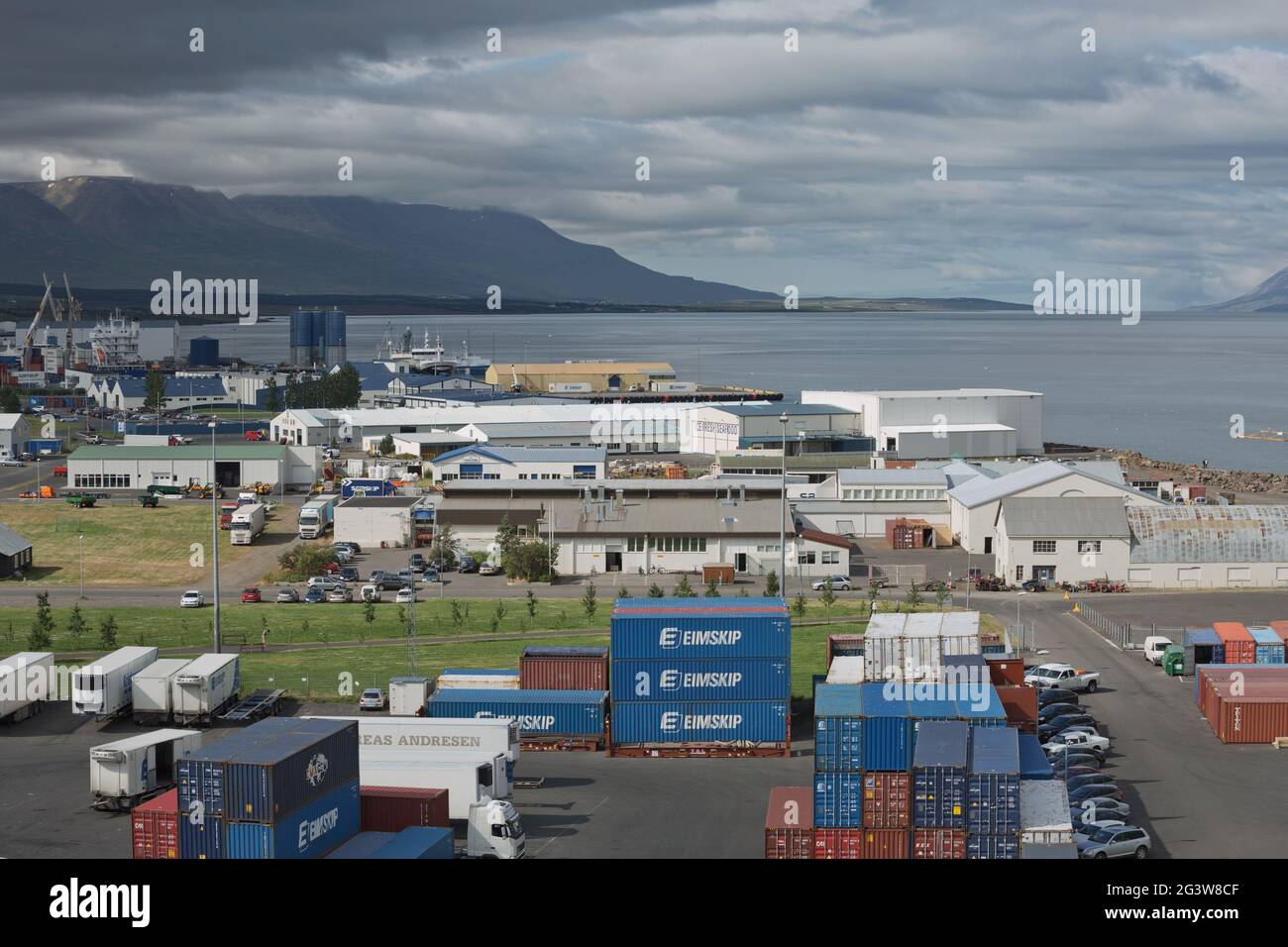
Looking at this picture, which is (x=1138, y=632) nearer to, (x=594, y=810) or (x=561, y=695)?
(x=561, y=695)

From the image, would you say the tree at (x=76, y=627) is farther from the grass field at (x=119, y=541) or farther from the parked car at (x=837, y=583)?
the parked car at (x=837, y=583)

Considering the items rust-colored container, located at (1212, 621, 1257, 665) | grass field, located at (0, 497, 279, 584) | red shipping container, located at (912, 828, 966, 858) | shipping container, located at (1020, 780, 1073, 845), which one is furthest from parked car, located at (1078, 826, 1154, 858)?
grass field, located at (0, 497, 279, 584)

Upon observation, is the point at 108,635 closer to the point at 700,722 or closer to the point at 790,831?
the point at 700,722

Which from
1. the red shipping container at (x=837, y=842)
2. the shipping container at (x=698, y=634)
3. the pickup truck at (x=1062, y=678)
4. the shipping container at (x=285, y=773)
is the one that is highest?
the shipping container at (x=698, y=634)

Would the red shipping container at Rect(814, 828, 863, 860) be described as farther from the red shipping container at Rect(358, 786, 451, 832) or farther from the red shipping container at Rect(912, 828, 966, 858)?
the red shipping container at Rect(358, 786, 451, 832)

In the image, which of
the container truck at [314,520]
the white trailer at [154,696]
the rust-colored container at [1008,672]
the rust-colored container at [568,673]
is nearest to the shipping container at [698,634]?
the rust-colored container at [568,673]
